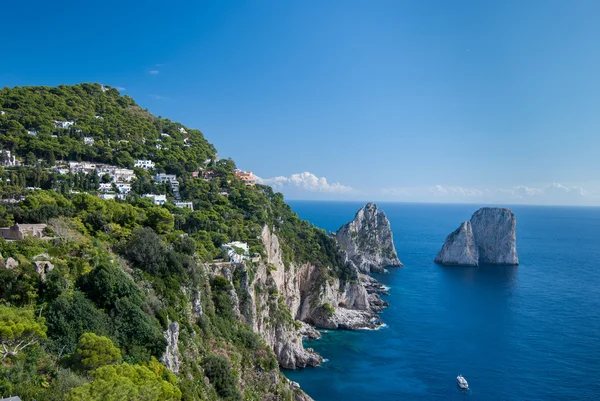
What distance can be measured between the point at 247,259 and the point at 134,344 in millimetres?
19148

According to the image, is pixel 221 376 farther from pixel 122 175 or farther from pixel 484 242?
pixel 484 242

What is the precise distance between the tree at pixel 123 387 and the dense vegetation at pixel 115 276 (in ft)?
0.15

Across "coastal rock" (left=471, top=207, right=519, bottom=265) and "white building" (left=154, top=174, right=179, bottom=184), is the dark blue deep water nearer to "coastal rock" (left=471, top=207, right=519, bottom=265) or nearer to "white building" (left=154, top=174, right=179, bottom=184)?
"coastal rock" (left=471, top=207, right=519, bottom=265)

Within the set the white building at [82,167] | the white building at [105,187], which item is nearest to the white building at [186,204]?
the white building at [105,187]

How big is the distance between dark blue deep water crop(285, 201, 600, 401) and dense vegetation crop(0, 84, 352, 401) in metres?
11.1

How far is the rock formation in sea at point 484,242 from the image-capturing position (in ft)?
300

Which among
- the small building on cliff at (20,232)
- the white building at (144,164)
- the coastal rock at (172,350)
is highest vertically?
the white building at (144,164)

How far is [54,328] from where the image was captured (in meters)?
17.5

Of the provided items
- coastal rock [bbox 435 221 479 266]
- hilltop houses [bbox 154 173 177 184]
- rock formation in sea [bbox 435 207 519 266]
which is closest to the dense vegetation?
hilltop houses [bbox 154 173 177 184]

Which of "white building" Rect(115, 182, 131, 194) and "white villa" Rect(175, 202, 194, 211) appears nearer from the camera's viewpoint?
"white building" Rect(115, 182, 131, 194)

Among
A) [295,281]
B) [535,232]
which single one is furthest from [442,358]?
[535,232]

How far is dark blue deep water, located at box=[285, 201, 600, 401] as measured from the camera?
35.8 m

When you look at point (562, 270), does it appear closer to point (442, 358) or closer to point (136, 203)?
point (442, 358)

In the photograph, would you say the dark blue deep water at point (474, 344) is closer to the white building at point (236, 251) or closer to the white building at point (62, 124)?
the white building at point (236, 251)
